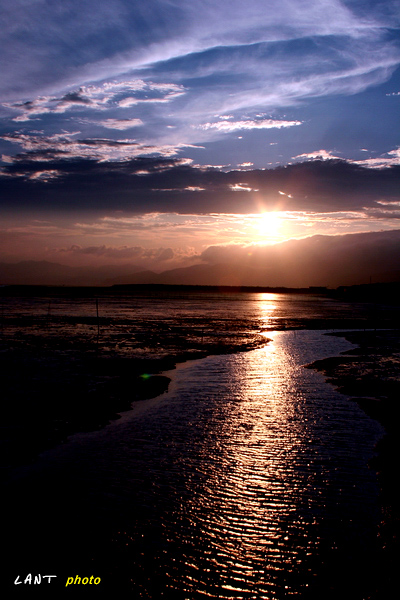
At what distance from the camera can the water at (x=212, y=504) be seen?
714 cm

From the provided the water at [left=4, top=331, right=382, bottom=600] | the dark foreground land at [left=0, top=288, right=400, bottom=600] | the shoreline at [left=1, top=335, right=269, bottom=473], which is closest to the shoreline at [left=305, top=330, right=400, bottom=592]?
the dark foreground land at [left=0, top=288, right=400, bottom=600]

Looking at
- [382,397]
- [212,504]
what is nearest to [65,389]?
[212,504]

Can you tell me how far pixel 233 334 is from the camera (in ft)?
143

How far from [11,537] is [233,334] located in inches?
1426

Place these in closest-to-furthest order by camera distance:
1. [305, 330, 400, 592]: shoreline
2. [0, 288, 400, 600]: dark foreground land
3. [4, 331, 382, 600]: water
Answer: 1. [4, 331, 382, 600]: water
2. [305, 330, 400, 592]: shoreline
3. [0, 288, 400, 600]: dark foreground land

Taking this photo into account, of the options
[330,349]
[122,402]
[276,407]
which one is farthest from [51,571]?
[330,349]

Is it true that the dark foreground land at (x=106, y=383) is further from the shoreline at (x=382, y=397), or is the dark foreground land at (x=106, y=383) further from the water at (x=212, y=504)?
the water at (x=212, y=504)

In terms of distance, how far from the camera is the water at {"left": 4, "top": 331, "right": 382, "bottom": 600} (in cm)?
714

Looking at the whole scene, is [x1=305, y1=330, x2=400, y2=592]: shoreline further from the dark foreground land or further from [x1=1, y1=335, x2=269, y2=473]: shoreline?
[x1=1, y1=335, x2=269, y2=473]: shoreline

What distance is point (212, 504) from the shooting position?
9.45m

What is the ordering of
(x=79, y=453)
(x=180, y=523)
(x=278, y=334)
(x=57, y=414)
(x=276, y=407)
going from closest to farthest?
(x=180, y=523), (x=79, y=453), (x=57, y=414), (x=276, y=407), (x=278, y=334)

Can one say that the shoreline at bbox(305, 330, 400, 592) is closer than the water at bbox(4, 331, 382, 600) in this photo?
No

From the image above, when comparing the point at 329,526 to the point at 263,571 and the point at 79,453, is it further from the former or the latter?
the point at 79,453

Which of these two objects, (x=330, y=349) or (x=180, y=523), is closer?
(x=180, y=523)
